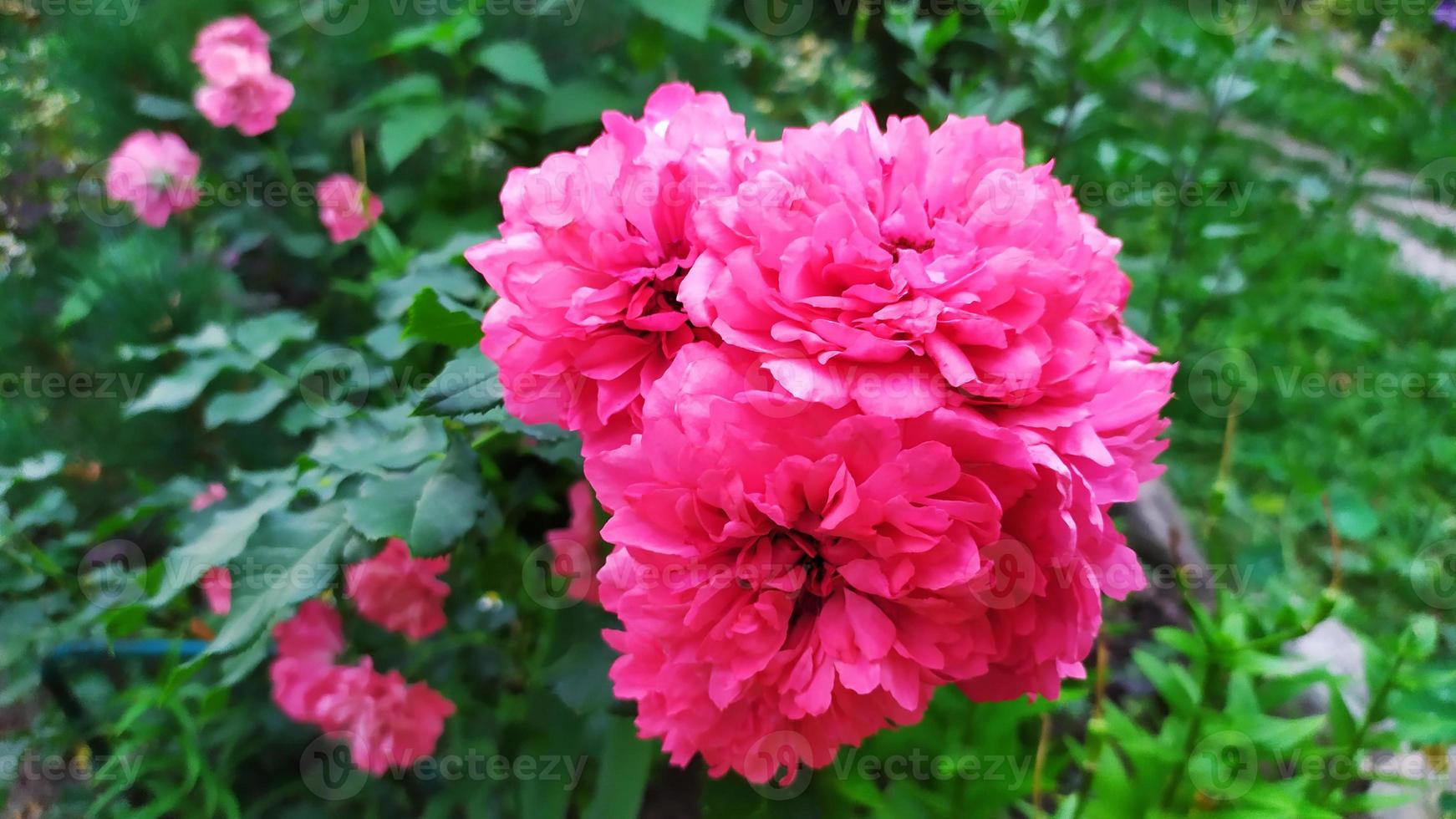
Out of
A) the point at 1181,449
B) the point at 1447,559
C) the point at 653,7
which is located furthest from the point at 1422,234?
the point at 653,7

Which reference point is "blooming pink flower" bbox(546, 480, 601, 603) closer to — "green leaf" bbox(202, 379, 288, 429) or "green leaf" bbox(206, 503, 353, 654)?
"green leaf" bbox(206, 503, 353, 654)

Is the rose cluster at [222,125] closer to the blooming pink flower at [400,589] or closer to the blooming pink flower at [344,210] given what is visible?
the blooming pink flower at [344,210]

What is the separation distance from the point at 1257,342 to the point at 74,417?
1.98 metres

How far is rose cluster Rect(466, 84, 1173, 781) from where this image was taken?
37cm

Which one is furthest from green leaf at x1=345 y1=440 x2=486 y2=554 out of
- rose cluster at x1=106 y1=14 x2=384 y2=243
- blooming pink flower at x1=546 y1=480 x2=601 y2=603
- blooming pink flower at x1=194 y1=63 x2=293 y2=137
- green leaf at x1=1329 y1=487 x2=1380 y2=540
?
green leaf at x1=1329 y1=487 x2=1380 y2=540

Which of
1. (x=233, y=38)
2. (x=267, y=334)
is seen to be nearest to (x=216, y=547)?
(x=267, y=334)

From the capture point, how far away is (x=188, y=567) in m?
0.56

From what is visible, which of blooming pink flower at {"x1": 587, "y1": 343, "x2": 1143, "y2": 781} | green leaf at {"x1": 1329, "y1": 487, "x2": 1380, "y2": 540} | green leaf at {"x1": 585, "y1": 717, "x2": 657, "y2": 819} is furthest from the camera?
green leaf at {"x1": 1329, "y1": 487, "x2": 1380, "y2": 540}

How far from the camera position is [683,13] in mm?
932

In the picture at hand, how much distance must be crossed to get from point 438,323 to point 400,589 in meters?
0.30

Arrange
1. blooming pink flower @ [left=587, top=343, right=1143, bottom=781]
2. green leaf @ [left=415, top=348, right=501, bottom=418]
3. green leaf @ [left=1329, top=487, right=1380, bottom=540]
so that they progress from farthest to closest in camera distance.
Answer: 1. green leaf @ [left=1329, top=487, right=1380, bottom=540]
2. green leaf @ [left=415, top=348, right=501, bottom=418]
3. blooming pink flower @ [left=587, top=343, right=1143, bottom=781]

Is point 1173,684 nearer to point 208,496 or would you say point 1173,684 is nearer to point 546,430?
point 546,430

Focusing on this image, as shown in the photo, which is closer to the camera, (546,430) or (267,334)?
(546,430)

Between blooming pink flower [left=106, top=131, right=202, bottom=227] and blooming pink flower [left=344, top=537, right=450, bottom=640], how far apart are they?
0.74 metres
